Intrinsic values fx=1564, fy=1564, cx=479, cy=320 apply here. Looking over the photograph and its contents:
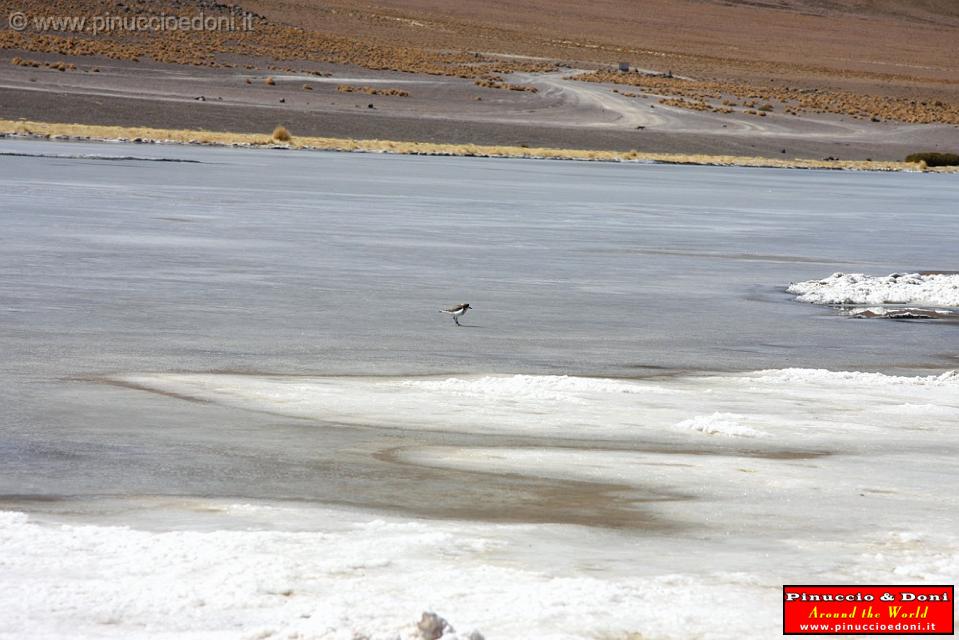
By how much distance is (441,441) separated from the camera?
7.76 meters

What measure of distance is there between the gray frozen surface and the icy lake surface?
48 millimetres

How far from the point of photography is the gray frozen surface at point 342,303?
7402mm

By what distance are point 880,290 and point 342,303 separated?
5.59m

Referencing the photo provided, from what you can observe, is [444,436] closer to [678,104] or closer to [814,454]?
[814,454]

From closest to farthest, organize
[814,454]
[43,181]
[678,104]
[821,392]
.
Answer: [814,454] → [821,392] → [43,181] → [678,104]

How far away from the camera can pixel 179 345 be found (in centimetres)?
1053

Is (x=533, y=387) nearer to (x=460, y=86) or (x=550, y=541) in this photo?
(x=550, y=541)

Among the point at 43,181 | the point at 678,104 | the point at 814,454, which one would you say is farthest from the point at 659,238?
the point at 678,104

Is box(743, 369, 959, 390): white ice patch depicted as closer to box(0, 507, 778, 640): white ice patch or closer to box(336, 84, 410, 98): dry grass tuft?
box(0, 507, 778, 640): white ice patch

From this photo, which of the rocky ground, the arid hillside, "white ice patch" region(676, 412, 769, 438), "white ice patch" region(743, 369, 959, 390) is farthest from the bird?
the arid hillside

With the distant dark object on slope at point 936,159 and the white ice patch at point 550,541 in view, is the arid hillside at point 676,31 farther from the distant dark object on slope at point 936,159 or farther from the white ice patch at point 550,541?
the white ice patch at point 550,541

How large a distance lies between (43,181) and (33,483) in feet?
69.3

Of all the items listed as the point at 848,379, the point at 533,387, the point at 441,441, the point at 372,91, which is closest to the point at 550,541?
the point at 441,441

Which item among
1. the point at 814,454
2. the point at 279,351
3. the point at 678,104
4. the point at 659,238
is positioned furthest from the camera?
the point at 678,104
